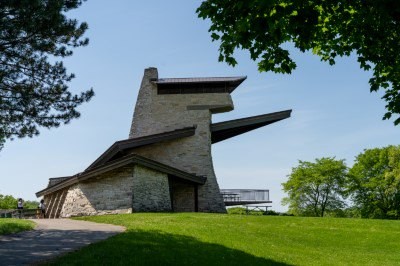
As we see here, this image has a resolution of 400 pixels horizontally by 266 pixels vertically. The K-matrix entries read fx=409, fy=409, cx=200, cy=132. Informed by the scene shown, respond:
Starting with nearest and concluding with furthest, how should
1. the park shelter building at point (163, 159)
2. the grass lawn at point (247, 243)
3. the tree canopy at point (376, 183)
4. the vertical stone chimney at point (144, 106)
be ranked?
the grass lawn at point (247, 243) < the park shelter building at point (163, 159) < the vertical stone chimney at point (144, 106) < the tree canopy at point (376, 183)

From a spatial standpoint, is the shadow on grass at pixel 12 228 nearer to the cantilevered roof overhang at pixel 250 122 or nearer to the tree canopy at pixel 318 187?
the cantilevered roof overhang at pixel 250 122

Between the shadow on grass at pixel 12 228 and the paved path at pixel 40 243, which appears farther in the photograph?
the shadow on grass at pixel 12 228

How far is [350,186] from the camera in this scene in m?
49.2

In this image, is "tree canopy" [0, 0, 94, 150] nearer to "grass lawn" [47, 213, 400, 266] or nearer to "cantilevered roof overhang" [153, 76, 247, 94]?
"grass lawn" [47, 213, 400, 266]

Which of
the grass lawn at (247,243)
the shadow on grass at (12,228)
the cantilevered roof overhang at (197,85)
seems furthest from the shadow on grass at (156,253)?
the cantilevered roof overhang at (197,85)

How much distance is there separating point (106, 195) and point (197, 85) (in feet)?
47.9

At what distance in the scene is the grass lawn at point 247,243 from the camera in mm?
10227

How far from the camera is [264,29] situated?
27.7ft

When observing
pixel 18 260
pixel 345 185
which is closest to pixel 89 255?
pixel 18 260

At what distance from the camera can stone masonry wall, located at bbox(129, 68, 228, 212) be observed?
110 ft

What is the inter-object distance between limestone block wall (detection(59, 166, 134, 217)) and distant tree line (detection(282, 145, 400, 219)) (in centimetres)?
3105

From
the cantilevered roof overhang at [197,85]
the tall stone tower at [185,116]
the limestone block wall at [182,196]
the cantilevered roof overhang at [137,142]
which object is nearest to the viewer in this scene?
the cantilevered roof overhang at [137,142]

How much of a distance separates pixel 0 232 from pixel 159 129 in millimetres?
22128

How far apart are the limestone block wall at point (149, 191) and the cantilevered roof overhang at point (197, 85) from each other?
11.0 meters
